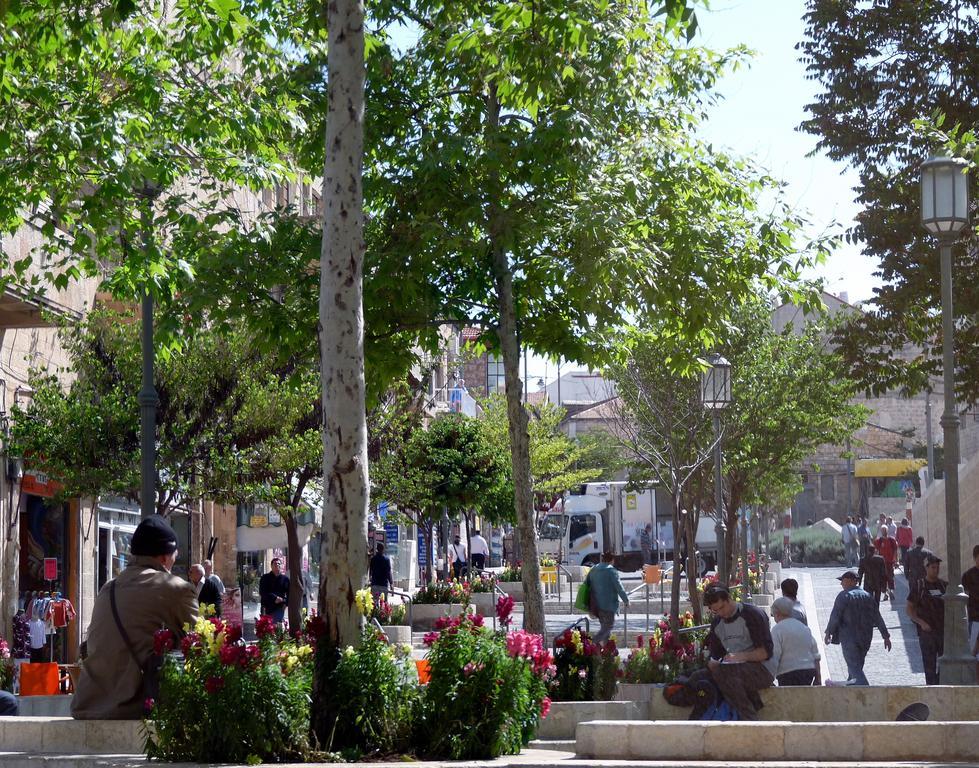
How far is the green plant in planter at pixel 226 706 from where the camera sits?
8.22 metres

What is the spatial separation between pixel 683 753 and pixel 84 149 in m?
7.91

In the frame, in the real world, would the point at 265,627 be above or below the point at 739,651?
above

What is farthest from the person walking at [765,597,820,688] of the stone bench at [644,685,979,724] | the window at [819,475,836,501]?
the window at [819,475,836,501]

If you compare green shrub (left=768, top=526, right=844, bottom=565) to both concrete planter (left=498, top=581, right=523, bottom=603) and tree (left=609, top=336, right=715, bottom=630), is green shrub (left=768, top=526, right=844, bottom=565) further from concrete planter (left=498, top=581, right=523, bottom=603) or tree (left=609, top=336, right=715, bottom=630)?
concrete planter (left=498, top=581, right=523, bottom=603)

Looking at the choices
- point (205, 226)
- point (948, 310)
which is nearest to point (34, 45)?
point (205, 226)

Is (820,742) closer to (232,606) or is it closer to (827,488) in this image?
(232,606)

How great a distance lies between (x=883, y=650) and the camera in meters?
23.4

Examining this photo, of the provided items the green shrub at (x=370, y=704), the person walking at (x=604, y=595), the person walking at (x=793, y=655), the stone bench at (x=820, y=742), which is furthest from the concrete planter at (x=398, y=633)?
the stone bench at (x=820, y=742)

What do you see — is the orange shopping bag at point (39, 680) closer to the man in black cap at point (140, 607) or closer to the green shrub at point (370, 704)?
the man in black cap at point (140, 607)

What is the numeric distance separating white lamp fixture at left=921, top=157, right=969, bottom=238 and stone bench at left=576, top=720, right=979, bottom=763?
21.1 feet

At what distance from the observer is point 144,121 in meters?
13.8

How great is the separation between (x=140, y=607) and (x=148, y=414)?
290 inches

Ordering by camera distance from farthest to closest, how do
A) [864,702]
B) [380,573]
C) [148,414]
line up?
[380,573] → [148,414] → [864,702]

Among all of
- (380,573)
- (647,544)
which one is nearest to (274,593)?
(380,573)
